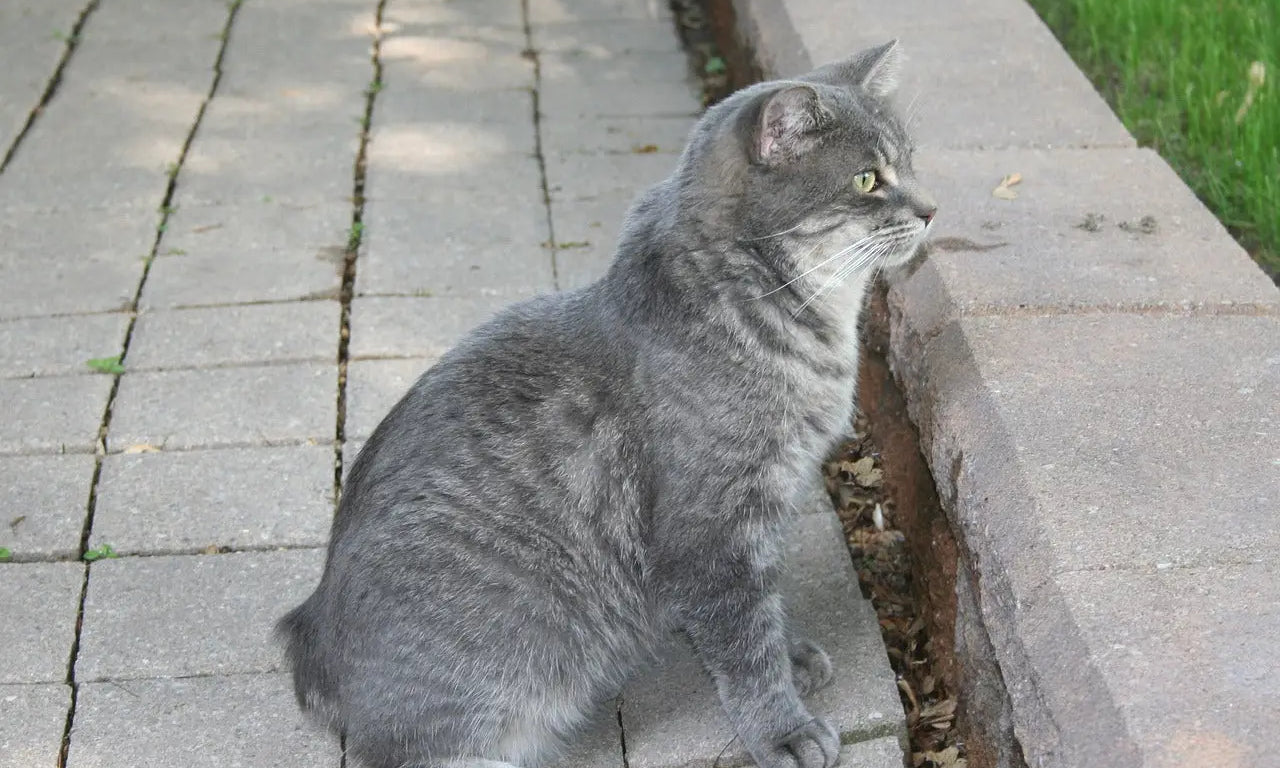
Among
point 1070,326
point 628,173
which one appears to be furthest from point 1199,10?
point 1070,326

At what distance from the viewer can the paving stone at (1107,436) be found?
253 cm

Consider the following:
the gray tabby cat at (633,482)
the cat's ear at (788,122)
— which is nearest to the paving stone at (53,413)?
the gray tabby cat at (633,482)

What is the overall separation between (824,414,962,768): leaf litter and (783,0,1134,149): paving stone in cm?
96

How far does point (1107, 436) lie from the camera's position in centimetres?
281

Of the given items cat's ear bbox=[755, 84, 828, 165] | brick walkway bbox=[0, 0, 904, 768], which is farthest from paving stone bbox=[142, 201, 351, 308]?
cat's ear bbox=[755, 84, 828, 165]

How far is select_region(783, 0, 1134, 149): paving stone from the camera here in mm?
4137

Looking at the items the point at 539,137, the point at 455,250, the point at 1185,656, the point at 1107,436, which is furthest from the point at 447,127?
the point at 1185,656

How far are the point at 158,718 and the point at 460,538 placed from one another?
812mm

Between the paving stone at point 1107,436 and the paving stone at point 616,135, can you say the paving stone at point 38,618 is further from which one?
the paving stone at point 616,135

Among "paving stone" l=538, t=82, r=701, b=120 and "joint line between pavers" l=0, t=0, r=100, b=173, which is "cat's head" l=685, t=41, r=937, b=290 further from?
"joint line between pavers" l=0, t=0, r=100, b=173

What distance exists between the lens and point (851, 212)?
281cm

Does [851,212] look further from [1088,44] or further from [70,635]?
[1088,44]

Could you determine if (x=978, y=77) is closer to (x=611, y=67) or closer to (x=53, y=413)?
(x=611, y=67)

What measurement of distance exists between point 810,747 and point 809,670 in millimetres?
262
